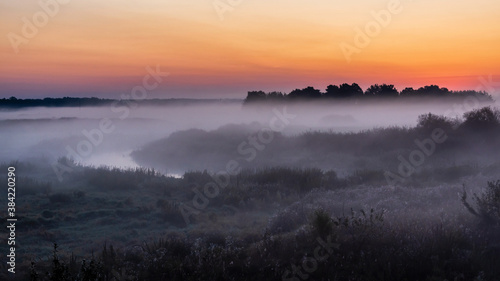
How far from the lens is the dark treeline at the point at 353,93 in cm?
7731

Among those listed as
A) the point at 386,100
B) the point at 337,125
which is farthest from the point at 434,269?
the point at 386,100

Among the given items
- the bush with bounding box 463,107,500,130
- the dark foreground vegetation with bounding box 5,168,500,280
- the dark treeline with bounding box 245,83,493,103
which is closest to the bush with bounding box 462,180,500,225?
the dark foreground vegetation with bounding box 5,168,500,280

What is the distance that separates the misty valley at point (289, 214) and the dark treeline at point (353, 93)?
48824 millimetres

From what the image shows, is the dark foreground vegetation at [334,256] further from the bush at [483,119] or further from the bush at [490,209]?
the bush at [483,119]

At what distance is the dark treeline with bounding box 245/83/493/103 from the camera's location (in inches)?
3044

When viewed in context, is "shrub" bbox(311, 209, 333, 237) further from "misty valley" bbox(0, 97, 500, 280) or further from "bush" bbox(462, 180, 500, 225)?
"bush" bbox(462, 180, 500, 225)

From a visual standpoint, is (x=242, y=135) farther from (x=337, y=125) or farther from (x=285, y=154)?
(x=337, y=125)

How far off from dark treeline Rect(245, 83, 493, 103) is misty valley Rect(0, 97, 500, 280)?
160 ft

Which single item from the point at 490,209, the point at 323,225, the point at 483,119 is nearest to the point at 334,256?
the point at 323,225

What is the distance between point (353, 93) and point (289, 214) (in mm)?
79255

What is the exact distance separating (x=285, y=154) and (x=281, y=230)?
2262 cm

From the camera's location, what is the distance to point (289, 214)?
1233 cm

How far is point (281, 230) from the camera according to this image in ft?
37.8

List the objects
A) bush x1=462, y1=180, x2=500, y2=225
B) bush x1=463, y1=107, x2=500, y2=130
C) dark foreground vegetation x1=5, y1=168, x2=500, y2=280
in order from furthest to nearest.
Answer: bush x1=463, y1=107, x2=500, y2=130 < bush x1=462, y1=180, x2=500, y2=225 < dark foreground vegetation x1=5, y1=168, x2=500, y2=280
